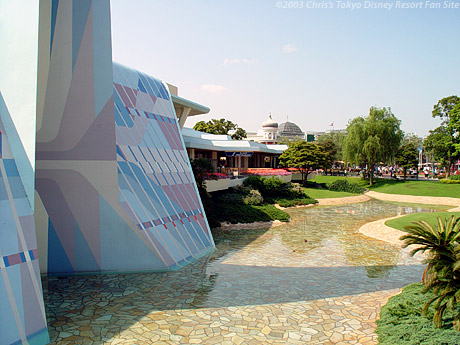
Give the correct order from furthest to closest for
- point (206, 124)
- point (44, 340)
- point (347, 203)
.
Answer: point (206, 124)
point (347, 203)
point (44, 340)

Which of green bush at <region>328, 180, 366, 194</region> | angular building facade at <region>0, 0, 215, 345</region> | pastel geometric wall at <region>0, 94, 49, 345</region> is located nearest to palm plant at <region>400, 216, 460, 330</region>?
pastel geometric wall at <region>0, 94, 49, 345</region>

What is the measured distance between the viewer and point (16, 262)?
785cm

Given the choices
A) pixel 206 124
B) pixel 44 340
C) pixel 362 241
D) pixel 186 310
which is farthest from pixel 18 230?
pixel 206 124

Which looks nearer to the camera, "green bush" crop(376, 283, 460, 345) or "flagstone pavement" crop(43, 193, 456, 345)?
"green bush" crop(376, 283, 460, 345)

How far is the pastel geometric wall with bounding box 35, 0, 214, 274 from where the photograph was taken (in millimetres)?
10604

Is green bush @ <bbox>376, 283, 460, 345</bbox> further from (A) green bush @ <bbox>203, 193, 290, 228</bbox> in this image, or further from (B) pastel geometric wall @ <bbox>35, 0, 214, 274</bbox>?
(A) green bush @ <bbox>203, 193, 290, 228</bbox>

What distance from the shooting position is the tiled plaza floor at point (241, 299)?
849 centimetres

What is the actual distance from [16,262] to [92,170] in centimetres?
488

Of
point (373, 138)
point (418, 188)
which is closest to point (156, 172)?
point (418, 188)

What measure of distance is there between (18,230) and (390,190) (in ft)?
143

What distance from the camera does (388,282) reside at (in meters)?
12.5

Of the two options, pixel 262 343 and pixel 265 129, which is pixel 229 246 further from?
pixel 265 129

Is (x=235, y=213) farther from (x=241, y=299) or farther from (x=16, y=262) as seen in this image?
(x=16, y=262)

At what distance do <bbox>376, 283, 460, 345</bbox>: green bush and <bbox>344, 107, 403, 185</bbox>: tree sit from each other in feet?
134
